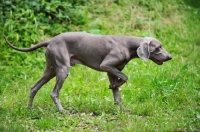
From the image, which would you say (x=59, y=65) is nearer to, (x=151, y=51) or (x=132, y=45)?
(x=132, y=45)

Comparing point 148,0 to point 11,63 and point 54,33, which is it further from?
point 11,63

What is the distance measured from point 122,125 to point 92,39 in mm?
1696

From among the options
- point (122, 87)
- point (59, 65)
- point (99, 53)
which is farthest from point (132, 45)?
point (122, 87)

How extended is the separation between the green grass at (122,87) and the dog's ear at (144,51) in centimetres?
84

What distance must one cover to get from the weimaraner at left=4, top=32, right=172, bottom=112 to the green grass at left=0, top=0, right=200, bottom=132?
503 millimetres

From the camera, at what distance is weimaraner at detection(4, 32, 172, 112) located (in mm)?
7480

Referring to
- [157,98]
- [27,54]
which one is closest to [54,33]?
[27,54]

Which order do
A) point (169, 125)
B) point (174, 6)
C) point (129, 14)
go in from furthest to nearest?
point (174, 6) → point (129, 14) → point (169, 125)

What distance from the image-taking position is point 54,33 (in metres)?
11.6

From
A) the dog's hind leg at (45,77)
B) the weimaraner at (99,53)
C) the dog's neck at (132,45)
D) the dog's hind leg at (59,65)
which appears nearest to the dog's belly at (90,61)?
the weimaraner at (99,53)

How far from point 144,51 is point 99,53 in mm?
780

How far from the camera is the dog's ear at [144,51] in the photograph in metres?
7.46

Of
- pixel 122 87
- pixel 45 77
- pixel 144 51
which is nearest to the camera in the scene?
pixel 144 51

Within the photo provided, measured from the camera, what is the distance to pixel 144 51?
7.49 metres
